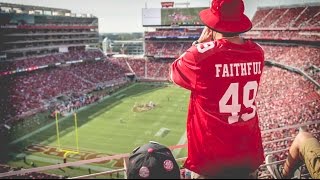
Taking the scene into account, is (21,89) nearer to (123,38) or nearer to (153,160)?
(153,160)

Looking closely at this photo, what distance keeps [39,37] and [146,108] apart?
22527 mm

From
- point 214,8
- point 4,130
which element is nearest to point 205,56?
point 214,8

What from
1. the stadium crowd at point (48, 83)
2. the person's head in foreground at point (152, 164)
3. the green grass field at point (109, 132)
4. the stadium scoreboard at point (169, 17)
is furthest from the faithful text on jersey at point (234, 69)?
the stadium scoreboard at point (169, 17)

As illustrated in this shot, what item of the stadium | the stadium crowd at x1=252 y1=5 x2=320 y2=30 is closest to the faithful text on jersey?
the stadium

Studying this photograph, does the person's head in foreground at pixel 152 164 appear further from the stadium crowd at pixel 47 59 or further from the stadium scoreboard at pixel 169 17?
the stadium scoreboard at pixel 169 17

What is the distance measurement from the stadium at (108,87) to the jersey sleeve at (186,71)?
6650mm

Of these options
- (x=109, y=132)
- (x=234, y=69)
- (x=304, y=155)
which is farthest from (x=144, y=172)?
(x=109, y=132)

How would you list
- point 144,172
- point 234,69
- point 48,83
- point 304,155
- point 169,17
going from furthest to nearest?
point 169,17, point 48,83, point 304,155, point 234,69, point 144,172

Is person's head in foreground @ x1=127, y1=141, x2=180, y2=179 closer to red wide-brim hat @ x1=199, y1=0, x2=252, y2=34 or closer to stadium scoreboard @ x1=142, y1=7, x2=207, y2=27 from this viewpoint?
red wide-brim hat @ x1=199, y1=0, x2=252, y2=34

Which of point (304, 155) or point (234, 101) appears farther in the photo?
point (304, 155)

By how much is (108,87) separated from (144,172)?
153ft

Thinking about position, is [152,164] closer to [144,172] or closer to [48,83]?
[144,172]

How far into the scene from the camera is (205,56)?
232 cm

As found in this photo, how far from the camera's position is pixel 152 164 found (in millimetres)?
2193
